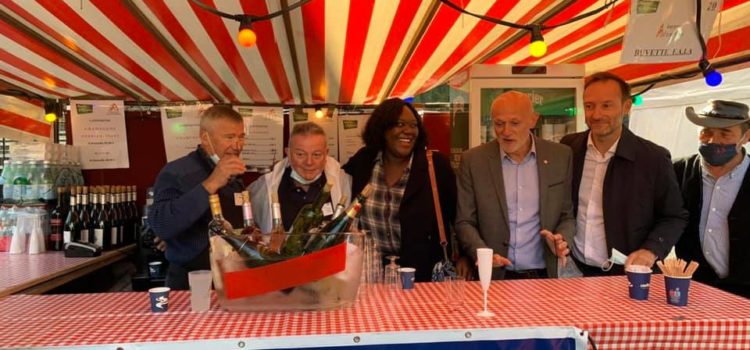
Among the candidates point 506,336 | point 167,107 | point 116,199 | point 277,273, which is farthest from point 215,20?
point 506,336

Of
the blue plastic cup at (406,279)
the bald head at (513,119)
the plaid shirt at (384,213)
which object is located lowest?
the blue plastic cup at (406,279)

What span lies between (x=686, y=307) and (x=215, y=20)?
2.50m

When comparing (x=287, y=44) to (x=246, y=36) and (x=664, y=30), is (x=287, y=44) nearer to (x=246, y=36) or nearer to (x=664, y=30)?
(x=246, y=36)

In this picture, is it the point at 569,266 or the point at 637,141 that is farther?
the point at 637,141

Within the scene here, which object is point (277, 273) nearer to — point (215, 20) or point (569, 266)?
point (569, 266)

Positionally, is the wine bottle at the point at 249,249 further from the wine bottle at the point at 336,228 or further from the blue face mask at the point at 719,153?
the blue face mask at the point at 719,153

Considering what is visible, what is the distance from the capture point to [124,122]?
3906 millimetres

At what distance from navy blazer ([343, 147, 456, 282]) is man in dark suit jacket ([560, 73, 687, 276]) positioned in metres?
0.60

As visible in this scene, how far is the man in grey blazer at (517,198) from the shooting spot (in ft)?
7.77

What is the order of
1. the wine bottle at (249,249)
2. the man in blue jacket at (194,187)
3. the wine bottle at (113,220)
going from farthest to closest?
the wine bottle at (113,220), the man in blue jacket at (194,187), the wine bottle at (249,249)

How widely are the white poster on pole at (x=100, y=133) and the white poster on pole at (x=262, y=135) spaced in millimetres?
813

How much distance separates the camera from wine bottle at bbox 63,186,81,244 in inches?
136

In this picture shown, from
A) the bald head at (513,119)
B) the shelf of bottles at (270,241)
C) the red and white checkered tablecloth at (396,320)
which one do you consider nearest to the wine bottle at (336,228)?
the shelf of bottles at (270,241)

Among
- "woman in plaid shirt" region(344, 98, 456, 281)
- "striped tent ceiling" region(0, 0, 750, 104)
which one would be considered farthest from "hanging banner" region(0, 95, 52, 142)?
"woman in plaid shirt" region(344, 98, 456, 281)
